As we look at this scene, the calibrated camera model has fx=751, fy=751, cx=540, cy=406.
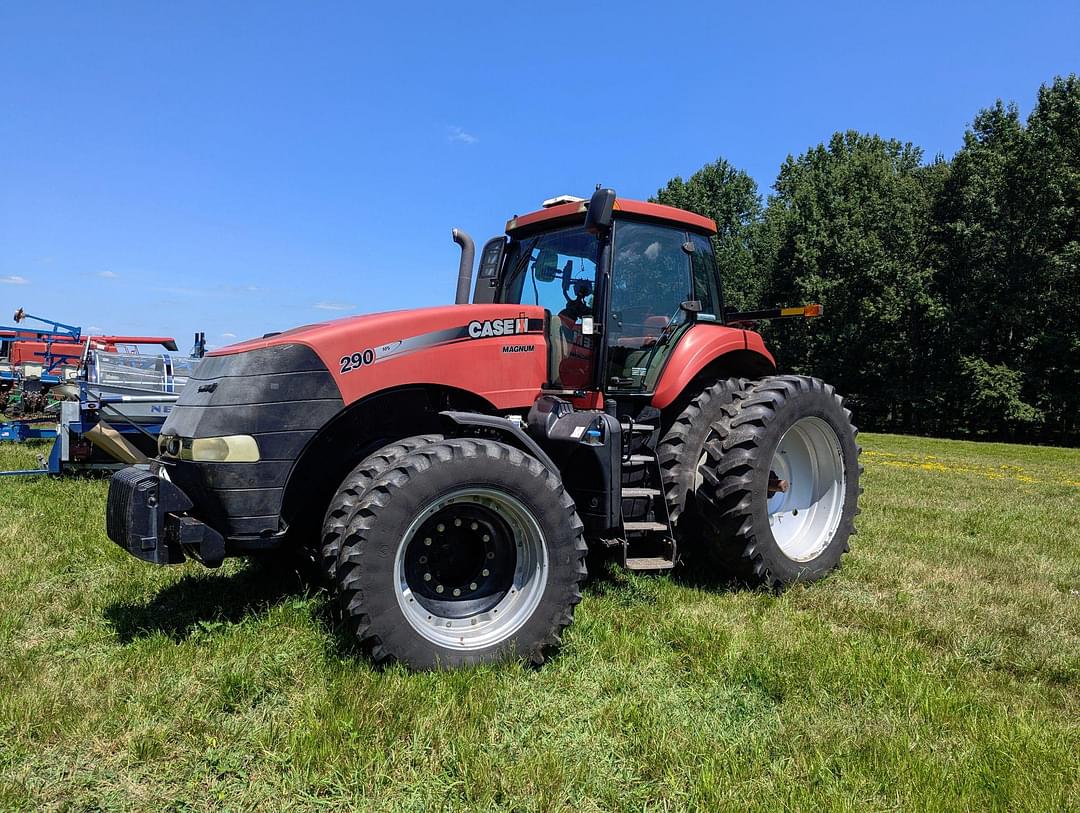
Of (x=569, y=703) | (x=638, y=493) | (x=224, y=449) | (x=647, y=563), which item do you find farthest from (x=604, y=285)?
(x=569, y=703)

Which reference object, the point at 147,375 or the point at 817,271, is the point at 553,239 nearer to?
the point at 147,375

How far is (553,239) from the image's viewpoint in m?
5.06

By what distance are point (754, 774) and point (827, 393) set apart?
3188mm

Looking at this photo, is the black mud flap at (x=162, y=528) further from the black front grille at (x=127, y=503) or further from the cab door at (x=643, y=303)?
the cab door at (x=643, y=303)

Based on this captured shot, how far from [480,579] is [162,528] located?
1.49 m

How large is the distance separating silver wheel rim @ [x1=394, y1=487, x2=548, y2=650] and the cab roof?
217 centimetres

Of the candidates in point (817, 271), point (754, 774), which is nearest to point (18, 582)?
point (754, 774)

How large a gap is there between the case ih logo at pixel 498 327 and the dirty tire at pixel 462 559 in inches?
34.6

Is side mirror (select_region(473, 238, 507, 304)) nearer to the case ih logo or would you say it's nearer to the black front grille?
the case ih logo

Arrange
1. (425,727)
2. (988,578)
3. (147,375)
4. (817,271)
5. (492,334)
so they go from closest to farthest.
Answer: (425,727)
(492,334)
(988,578)
(147,375)
(817,271)

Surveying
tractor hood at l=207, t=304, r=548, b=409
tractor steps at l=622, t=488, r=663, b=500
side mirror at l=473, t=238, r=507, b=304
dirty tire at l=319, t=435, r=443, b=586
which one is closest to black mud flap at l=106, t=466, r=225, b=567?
dirty tire at l=319, t=435, r=443, b=586

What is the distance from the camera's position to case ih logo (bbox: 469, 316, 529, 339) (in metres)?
4.25

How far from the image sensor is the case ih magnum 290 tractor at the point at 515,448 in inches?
135

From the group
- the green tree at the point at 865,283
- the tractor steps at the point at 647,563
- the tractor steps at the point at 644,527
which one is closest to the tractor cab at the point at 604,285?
the tractor steps at the point at 644,527
